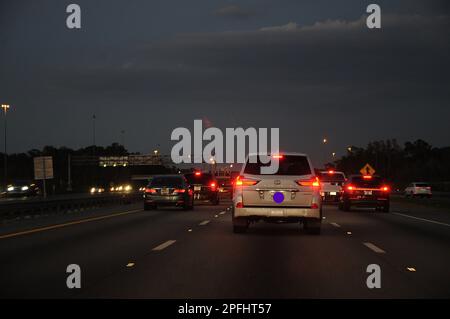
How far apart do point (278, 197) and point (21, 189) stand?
47.7 meters

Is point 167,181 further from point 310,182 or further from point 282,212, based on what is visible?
point 310,182

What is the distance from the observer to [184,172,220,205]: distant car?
41938mm

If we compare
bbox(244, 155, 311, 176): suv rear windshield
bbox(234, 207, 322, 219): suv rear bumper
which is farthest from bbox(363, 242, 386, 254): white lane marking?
bbox(244, 155, 311, 176): suv rear windshield

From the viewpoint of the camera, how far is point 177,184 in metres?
34.0

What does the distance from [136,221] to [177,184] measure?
8472mm

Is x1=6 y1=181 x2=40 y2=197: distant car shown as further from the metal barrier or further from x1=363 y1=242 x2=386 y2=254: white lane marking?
x1=363 y1=242 x2=386 y2=254: white lane marking

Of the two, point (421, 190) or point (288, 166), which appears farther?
point (421, 190)

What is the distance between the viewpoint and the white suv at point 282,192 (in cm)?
1791

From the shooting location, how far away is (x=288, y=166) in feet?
59.9

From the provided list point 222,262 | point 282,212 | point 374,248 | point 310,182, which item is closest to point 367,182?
point 310,182

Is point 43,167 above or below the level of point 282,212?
above

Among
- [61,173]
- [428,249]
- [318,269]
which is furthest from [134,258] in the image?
[61,173]
